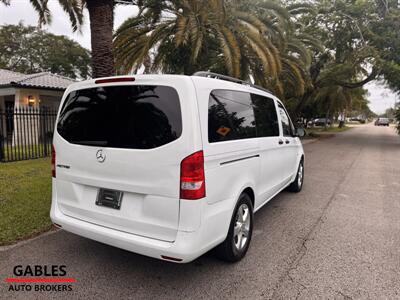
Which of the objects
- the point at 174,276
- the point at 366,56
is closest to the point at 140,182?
the point at 174,276

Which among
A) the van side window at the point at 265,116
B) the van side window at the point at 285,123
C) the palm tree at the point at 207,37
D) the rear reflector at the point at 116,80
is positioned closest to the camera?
the rear reflector at the point at 116,80

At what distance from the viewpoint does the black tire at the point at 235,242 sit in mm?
2949

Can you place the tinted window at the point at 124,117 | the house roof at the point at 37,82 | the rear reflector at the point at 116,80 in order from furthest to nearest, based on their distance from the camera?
1. the house roof at the point at 37,82
2. the rear reflector at the point at 116,80
3. the tinted window at the point at 124,117

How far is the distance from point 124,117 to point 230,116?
1135 mm

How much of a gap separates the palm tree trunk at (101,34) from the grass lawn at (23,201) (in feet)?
9.97

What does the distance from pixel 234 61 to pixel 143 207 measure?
25.8 feet

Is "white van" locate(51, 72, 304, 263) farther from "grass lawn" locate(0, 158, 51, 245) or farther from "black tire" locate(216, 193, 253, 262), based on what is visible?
"grass lawn" locate(0, 158, 51, 245)

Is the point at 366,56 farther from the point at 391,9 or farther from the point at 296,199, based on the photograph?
Answer: the point at 296,199

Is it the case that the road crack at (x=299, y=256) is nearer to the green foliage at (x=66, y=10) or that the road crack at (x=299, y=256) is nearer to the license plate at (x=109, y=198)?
the license plate at (x=109, y=198)

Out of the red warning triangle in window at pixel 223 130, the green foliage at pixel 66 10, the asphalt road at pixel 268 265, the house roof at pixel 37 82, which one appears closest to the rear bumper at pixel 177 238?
the asphalt road at pixel 268 265

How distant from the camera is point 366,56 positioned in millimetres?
16875

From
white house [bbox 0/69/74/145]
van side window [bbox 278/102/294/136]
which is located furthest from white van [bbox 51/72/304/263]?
white house [bbox 0/69/74/145]

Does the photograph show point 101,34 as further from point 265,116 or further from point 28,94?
point 28,94

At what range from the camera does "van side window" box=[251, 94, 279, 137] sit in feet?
12.2
